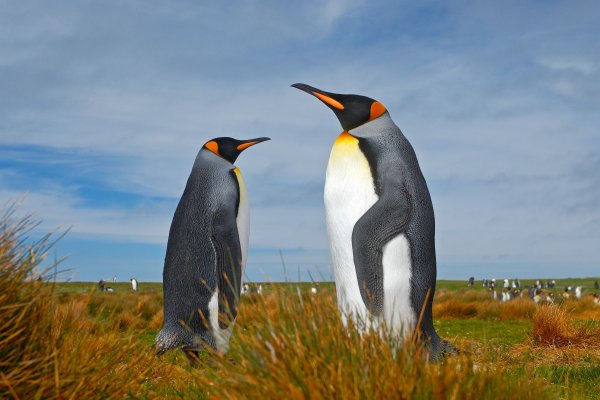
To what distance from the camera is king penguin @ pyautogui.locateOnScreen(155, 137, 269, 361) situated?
19.2 ft

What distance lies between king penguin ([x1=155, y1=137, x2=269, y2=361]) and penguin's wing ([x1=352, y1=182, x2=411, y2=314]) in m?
1.72

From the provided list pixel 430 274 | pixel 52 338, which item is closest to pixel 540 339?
pixel 430 274

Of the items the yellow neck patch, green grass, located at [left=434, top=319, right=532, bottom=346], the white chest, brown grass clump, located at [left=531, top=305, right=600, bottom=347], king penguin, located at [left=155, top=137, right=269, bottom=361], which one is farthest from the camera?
green grass, located at [left=434, top=319, right=532, bottom=346]

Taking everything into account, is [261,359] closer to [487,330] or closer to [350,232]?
[350,232]

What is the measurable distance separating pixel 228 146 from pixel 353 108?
201 centimetres

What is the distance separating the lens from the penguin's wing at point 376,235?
4.34m

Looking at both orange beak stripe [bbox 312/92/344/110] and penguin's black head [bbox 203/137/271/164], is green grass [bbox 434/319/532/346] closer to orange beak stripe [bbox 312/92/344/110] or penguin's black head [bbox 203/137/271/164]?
penguin's black head [bbox 203/137/271/164]

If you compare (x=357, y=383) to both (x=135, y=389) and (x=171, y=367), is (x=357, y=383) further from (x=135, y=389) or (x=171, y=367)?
(x=171, y=367)

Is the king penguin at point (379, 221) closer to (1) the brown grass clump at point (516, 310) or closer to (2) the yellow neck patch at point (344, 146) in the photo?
(2) the yellow neck patch at point (344, 146)

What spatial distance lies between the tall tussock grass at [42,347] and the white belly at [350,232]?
1755 millimetres

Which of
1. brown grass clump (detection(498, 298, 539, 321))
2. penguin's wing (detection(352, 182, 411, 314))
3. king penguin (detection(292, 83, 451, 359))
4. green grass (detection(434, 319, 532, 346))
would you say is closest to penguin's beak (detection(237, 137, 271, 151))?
king penguin (detection(292, 83, 451, 359))

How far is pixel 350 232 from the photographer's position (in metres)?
4.67

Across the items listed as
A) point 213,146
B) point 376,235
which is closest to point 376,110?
point 376,235

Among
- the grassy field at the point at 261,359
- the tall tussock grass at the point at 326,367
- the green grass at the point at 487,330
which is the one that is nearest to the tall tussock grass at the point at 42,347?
the grassy field at the point at 261,359
